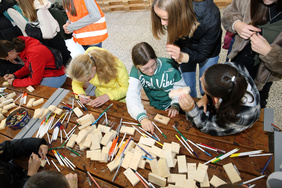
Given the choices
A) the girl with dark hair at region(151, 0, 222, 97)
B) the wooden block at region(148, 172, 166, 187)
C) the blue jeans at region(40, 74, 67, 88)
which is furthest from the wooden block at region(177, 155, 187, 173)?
the blue jeans at region(40, 74, 67, 88)

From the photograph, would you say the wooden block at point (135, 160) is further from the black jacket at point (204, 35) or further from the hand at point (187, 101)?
the black jacket at point (204, 35)

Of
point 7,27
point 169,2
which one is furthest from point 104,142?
point 7,27

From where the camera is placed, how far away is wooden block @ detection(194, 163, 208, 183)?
1.11 meters

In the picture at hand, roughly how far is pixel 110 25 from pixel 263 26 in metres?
4.61

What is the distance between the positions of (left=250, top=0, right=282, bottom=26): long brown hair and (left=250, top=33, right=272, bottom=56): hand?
16 cm

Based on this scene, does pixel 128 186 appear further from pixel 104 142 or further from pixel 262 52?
pixel 262 52

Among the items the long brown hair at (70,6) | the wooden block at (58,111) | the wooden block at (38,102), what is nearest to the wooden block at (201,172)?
the wooden block at (58,111)

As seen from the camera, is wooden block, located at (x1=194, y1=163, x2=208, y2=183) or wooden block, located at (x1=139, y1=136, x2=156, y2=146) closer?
wooden block, located at (x1=194, y1=163, x2=208, y2=183)

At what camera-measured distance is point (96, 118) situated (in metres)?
1.68

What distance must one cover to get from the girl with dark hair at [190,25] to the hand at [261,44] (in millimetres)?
360

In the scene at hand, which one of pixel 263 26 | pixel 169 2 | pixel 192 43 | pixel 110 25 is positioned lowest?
pixel 110 25

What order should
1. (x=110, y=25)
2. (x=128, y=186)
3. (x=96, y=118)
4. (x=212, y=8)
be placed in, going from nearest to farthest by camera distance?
(x=128, y=186) → (x=212, y=8) → (x=96, y=118) → (x=110, y=25)

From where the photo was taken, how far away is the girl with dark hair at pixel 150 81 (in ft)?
5.00

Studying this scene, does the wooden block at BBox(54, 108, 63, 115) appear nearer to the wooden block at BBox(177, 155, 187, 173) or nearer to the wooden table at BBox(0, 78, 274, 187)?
the wooden table at BBox(0, 78, 274, 187)
